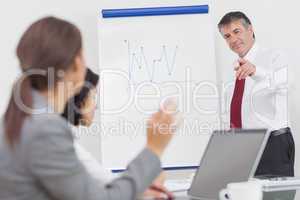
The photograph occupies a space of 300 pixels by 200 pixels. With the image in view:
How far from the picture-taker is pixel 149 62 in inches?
132

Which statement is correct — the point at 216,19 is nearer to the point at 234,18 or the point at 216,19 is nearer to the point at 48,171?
the point at 234,18

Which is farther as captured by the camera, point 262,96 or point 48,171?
point 262,96

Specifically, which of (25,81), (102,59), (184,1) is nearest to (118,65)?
(102,59)

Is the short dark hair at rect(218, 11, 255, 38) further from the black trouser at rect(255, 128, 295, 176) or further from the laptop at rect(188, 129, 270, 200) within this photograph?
the laptop at rect(188, 129, 270, 200)

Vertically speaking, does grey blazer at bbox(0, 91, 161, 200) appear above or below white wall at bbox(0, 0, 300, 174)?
below

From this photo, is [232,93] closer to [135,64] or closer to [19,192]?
[135,64]

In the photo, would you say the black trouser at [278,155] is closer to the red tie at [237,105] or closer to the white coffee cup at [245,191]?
the red tie at [237,105]

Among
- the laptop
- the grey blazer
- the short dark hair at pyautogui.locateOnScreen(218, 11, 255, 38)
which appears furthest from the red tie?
the grey blazer

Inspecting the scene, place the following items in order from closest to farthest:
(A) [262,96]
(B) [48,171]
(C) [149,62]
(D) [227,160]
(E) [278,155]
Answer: (B) [48,171], (D) [227,160], (E) [278,155], (A) [262,96], (C) [149,62]

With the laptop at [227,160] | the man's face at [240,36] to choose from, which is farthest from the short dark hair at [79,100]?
the man's face at [240,36]

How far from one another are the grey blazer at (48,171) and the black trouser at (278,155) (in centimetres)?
206

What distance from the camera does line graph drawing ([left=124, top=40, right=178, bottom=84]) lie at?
335cm

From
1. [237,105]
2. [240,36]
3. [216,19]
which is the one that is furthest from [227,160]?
[216,19]

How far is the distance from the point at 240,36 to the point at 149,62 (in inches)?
24.5
